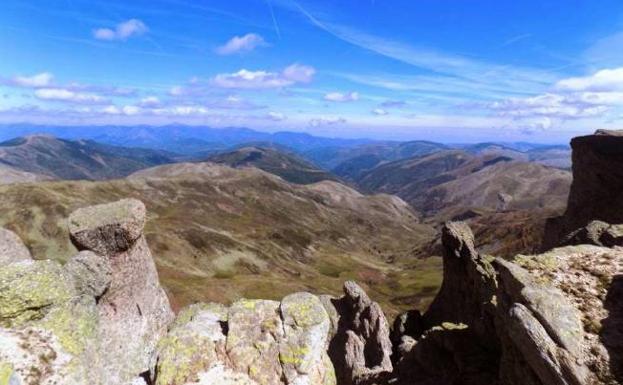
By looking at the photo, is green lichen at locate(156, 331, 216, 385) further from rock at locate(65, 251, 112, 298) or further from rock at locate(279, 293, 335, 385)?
rock at locate(65, 251, 112, 298)

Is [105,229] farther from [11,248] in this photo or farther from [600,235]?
[600,235]

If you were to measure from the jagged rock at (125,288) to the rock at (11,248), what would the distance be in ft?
10.7

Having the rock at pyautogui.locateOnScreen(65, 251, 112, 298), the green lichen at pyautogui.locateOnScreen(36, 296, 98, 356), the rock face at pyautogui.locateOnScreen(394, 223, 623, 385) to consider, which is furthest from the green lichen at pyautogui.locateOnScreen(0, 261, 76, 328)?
the rock face at pyautogui.locateOnScreen(394, 223, 623, 385)

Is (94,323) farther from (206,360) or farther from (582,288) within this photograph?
(582,288)

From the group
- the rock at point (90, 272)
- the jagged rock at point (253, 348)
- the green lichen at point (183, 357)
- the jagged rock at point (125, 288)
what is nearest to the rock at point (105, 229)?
the jagged rock at point (125, 288)

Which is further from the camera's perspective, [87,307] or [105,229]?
[105,229]

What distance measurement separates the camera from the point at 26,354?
59.4ft

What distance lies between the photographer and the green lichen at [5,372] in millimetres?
16422

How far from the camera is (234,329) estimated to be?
2322 centimetres

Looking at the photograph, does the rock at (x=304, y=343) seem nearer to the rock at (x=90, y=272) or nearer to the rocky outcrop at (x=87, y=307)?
the rocky outcrop at (x=87, y=307)

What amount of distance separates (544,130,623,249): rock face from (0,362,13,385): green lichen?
7747 cm

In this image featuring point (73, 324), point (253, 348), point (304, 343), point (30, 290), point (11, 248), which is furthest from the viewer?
point (11, 248)

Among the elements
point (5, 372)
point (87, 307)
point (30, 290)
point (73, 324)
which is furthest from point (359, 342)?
point (5, 372)

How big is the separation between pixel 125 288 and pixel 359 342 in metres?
26.5
